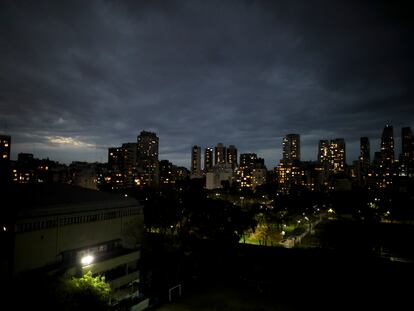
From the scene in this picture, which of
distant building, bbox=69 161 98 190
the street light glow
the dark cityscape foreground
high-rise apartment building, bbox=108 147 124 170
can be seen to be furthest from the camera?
high-rise apartment building, bbox=108 147 124 170

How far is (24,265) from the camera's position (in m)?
23.4

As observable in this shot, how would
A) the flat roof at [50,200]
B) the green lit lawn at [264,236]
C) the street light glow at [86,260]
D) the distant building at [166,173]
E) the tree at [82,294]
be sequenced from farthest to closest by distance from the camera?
the distant building at [166,173]
the green lit lawn at [264,236]
the street light glow at [86,260]
the flat roof at [50,200]
the tree at [82,294]

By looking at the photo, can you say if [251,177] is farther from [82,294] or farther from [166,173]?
[82,294]

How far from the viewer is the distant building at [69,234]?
2341 centimetres

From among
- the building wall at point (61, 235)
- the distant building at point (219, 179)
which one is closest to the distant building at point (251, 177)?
the distant building at point (219, 179)

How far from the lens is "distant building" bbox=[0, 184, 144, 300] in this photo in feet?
76.8

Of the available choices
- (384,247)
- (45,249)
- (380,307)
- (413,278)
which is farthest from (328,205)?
(45,249)

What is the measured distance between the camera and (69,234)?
27.5 m

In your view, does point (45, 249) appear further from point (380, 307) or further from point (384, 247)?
point (384, 247)

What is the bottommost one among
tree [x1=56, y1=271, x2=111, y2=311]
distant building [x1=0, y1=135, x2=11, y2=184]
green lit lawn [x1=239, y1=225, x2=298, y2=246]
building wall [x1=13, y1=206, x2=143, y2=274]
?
green lit lawn [x1=239, y1=225, x2=298, y2=246]

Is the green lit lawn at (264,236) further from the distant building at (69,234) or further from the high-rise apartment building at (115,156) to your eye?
the high-rise apartment building at (115,156)

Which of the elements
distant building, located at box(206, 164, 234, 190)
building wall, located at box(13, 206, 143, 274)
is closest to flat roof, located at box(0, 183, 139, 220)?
building wall, located at box(13, 206, 143, 274)

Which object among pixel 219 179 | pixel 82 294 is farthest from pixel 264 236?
pixel 219 179

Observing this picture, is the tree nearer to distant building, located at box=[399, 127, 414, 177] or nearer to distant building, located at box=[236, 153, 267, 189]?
distant building, located at box=[236, 153, 267, 189]
